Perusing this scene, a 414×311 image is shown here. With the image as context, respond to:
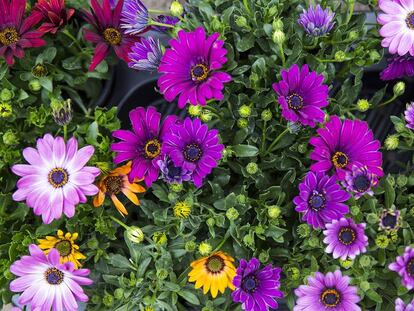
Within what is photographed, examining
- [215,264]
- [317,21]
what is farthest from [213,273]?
[317,21]

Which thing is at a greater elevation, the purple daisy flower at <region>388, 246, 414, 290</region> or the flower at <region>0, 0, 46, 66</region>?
the flower at <region>0, 0, 46, 66</region>

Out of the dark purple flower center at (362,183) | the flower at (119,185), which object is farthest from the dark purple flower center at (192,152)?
the dark purple flower center at (362,183)

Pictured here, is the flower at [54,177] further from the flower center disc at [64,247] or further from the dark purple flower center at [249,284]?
the dark purple flower center at [249,284]

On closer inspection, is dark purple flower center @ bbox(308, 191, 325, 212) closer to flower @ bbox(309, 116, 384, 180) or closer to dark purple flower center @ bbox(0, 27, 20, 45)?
flower @ bbox(309, 116, 384, 180)

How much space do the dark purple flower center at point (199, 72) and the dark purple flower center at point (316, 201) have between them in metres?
0.22

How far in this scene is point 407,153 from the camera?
1066mm

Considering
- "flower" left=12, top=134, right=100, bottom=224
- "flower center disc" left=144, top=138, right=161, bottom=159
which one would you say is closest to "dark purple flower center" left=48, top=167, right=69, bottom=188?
"flower" left=12, top=134, right=100, bottom=224

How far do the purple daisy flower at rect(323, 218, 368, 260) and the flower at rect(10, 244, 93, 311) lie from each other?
1.08ft

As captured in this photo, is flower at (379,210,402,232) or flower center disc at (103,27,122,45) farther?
flower center disc at (103,27,122,45)

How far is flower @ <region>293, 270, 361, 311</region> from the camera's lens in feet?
2.39

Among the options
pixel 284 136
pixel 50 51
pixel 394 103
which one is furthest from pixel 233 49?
pixel 394 103

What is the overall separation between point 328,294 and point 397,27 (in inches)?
15.5

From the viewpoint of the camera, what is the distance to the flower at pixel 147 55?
791 mm

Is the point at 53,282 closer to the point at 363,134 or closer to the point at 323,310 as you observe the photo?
the point at 323,310
